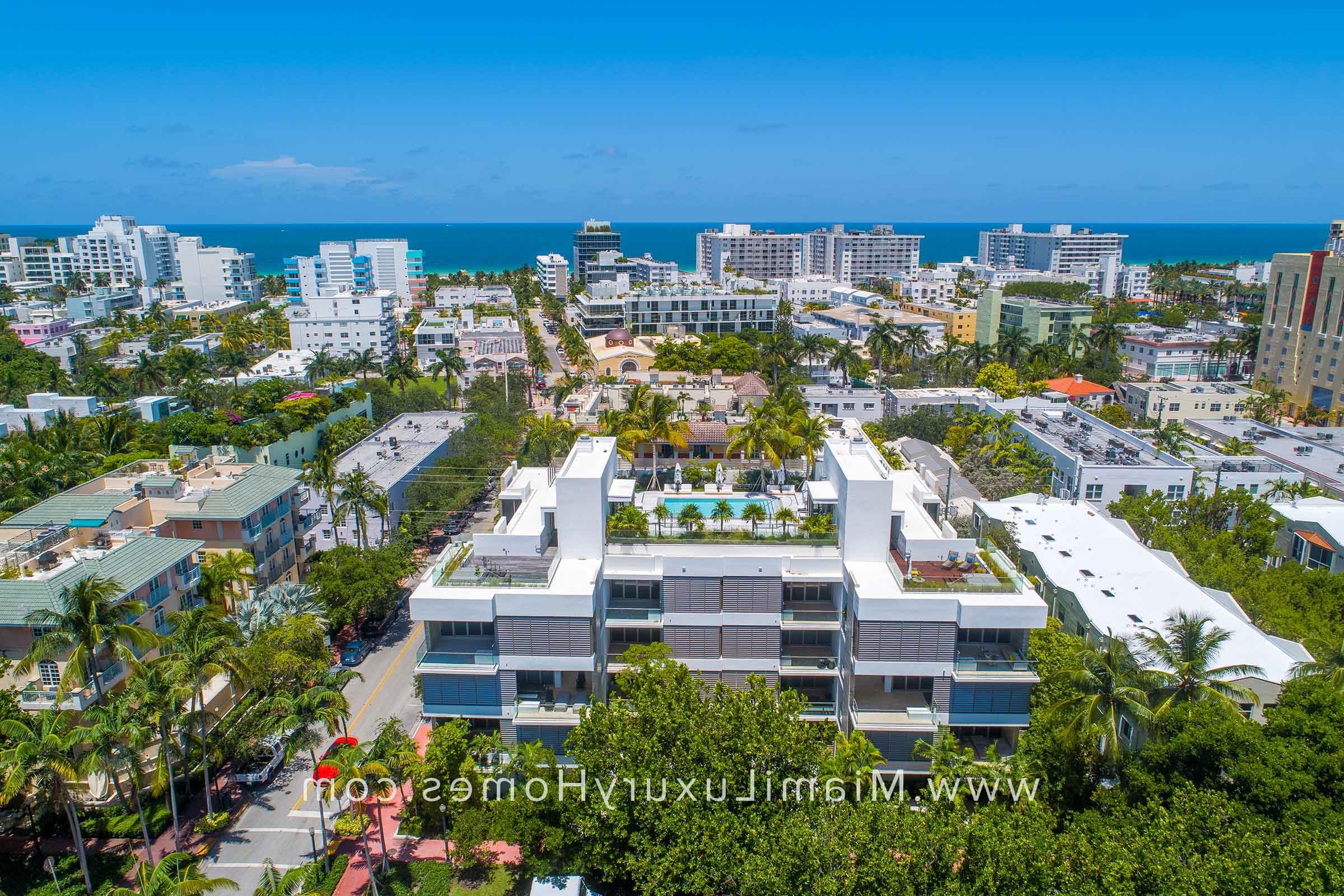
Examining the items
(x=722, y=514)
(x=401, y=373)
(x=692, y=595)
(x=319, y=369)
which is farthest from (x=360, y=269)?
(x=692, y=595)

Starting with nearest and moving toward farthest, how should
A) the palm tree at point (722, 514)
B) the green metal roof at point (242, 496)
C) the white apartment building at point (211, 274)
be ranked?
the palm tree at point (722, 514) < the green metal roof at point (242, 496) < the white apartment building at point (211, 274)

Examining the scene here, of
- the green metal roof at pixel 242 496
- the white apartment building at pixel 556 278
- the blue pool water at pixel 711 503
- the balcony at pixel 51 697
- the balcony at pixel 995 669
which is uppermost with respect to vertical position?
the white apartment building at pixel 556 278

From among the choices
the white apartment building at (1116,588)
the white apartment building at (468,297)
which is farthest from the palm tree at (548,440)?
the white apartment building at (468,297)

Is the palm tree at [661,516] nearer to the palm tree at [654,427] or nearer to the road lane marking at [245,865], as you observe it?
the palm tree at [654,427]

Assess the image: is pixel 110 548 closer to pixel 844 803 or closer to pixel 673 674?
pixel 673 674

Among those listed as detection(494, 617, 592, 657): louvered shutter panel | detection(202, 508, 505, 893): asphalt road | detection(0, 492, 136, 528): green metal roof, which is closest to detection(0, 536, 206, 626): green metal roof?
detection(0, 492, 136, 528): green metal roof

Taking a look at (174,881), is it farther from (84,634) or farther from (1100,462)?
(1100,462)

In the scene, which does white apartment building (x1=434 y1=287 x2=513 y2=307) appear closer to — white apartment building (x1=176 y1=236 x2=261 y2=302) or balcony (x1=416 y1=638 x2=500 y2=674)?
white apartment building (x1=176 y1=236 x2=261 y2=302)

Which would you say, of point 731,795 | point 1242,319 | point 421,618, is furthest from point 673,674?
point 1242,319
